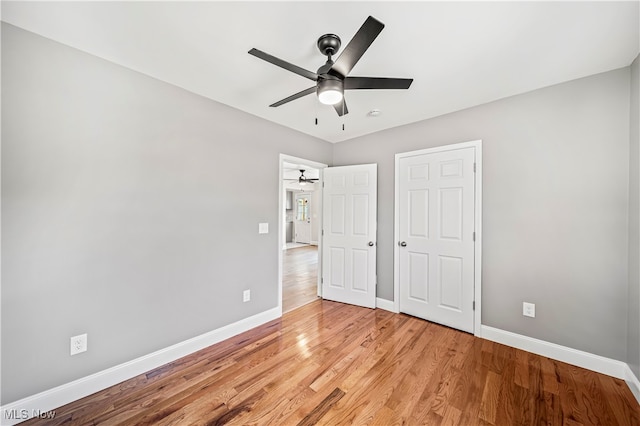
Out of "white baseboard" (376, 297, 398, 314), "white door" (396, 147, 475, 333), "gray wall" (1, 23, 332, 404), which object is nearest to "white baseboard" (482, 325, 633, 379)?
"white door" (396, 147, 475, 333)

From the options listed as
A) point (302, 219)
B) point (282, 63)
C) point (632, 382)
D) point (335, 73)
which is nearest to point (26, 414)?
point (282, 63)

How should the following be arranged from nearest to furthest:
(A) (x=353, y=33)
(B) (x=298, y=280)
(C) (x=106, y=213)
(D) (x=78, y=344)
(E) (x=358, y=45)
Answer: (E) (x=358, y=45), (A) (x=353, y=33), (D) (x=78, y=344), (C) (x=106, y=213), (B) (x=298, y=280)

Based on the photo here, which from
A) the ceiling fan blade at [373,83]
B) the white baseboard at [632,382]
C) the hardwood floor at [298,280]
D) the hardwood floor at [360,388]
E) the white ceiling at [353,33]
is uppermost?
the white ceiling at [353,33]

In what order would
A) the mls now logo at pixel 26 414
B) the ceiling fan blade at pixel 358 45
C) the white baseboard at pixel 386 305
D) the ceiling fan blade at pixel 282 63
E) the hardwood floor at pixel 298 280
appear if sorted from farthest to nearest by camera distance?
the hardwood floor at pixel 298 280 → the white baseboard at pixel 386 305 → the mls now logo at pixel 26 414 → the ceiling fan blade at pixel 282 63 → the ceiling fan blade at pixel 358 45

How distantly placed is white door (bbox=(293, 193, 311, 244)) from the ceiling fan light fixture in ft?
26.4

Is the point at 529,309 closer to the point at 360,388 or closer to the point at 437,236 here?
the point at 437,236

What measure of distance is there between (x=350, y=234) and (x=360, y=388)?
2.05m

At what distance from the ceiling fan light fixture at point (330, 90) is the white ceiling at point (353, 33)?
35 cm

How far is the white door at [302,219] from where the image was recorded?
384 inches

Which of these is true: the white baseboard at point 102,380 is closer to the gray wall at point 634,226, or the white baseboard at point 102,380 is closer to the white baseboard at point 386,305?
the white baseboard at point 386,305

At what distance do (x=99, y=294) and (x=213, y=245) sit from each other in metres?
0.95

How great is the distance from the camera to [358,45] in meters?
1.33

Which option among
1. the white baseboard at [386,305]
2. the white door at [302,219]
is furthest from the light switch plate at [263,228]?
the white door at [302,219]

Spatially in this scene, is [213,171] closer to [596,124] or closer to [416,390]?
[416,390]
